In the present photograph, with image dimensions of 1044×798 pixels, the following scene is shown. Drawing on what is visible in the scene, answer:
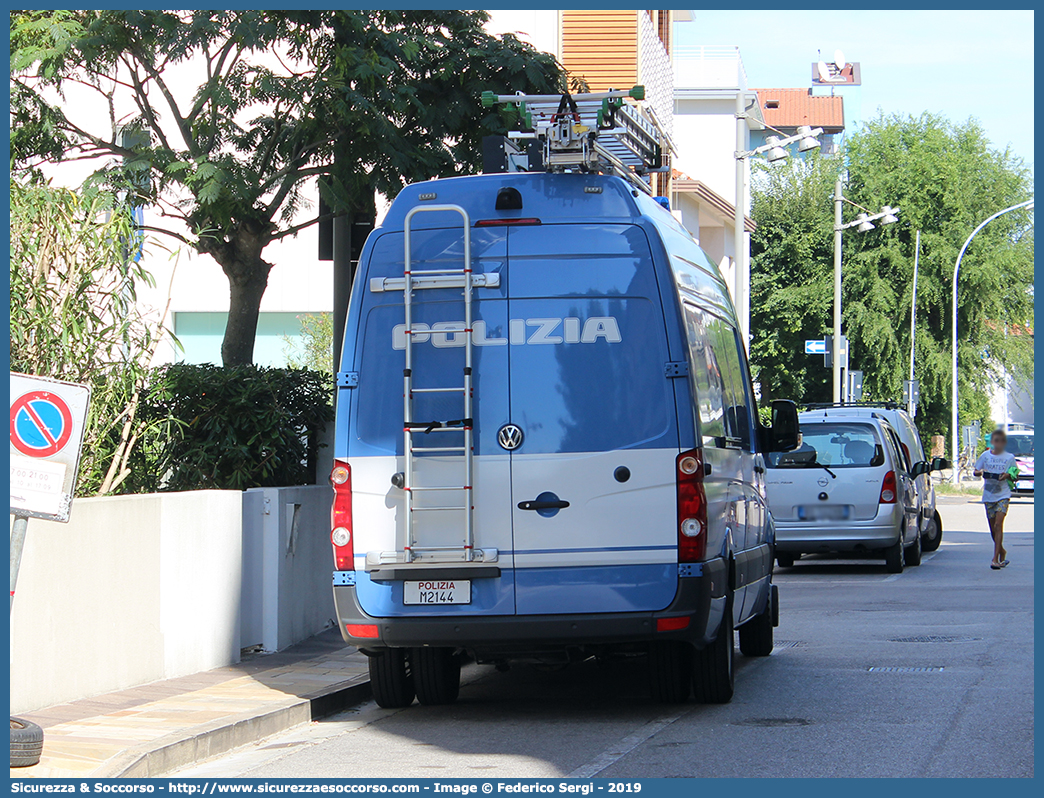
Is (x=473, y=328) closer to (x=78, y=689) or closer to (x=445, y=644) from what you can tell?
(x=445, y=644)

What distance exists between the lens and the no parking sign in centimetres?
651

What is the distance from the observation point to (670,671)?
27.2ft

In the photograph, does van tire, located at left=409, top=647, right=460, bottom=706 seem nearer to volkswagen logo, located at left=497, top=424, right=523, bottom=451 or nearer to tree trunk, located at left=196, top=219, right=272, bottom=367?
volkswagen logo, located at left=497, top=424, right=523, bottom=451

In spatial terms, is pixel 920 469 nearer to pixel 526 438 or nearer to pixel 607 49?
pixel 607 49

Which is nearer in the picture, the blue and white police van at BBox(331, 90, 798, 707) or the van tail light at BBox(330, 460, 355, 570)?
the blue and white police van at BBox(331, 90, 798, 707)

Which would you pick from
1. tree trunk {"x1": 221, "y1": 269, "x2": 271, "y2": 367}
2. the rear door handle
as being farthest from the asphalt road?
tree trunk {"x1": 221, "y1": 269, "x2": 271, "y2": 367}

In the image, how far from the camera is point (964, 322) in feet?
162

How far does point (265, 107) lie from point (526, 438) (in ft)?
20.7

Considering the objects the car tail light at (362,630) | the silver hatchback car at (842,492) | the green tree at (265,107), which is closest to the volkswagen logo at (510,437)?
the car tail light at (362,630)

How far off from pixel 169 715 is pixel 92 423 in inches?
93.8

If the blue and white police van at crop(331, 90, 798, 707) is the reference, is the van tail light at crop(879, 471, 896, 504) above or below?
below

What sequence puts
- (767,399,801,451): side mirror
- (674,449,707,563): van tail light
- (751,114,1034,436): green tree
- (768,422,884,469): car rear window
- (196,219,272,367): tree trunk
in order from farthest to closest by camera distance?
1. (751,114,1034,436): green tree
2. (768,422,884,469): car rear window
3. (196,219,272,367): tree trunk
4. (767,399,801,451): side mirror
5. (674,449,707,563): van tail light

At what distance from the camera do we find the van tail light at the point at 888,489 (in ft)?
57.4

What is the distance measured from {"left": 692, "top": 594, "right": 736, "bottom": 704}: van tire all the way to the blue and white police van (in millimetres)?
204
